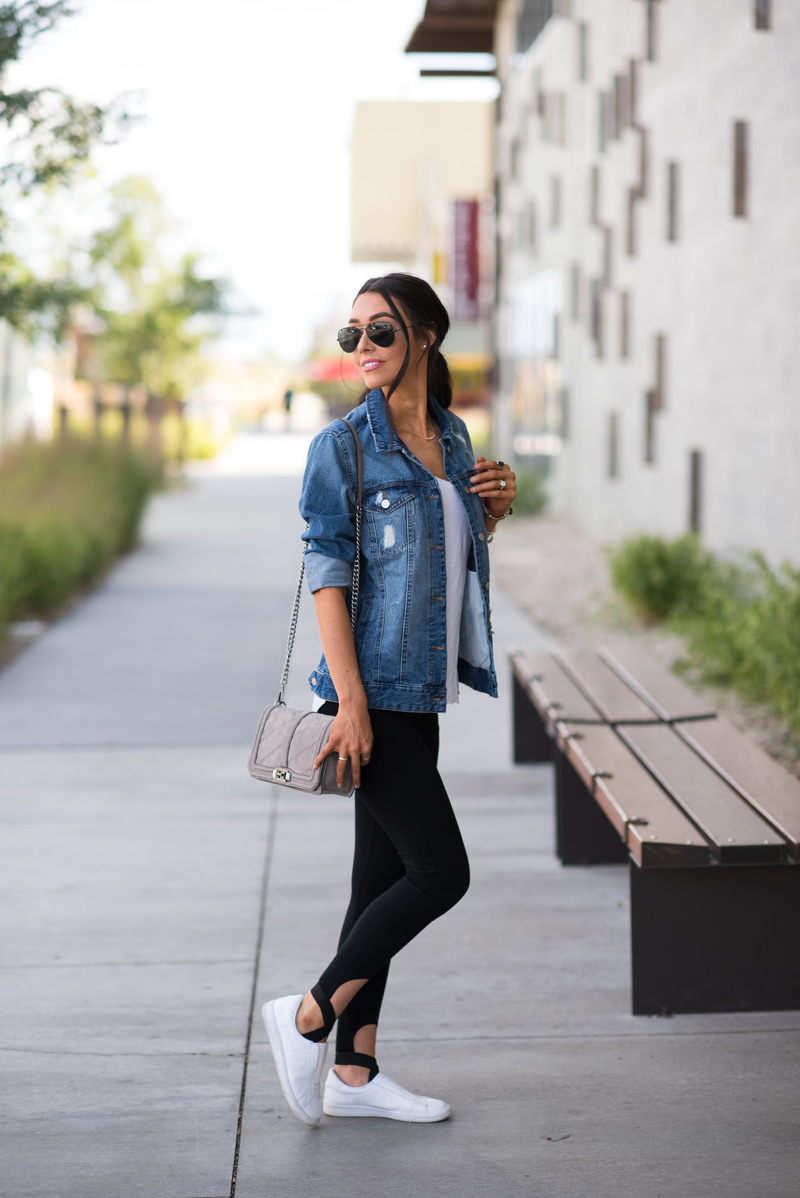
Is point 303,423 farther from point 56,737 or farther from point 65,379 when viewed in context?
point 56,737

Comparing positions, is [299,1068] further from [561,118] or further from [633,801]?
[561,118]

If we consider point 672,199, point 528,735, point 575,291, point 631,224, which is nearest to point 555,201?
point 575,291

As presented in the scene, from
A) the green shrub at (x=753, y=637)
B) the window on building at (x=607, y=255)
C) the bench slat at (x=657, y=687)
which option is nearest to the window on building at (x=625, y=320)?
the window on building at (x=607, y=255)

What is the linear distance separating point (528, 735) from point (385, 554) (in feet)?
12.3

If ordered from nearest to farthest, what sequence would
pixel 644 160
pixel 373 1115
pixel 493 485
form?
1. pixel 493 485
2. pixel 373 1115
3. pixel 644 160

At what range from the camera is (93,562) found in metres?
13.3

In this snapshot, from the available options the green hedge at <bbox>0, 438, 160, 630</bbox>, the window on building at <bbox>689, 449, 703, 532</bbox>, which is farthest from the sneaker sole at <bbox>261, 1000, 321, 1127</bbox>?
the window on building at <bbox>689, 449, 703, 532</bbox>

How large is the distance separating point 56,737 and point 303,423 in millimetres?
73935

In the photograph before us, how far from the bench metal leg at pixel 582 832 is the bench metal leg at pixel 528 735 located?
1379 mm

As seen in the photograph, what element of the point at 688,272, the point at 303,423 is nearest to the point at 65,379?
the point at 688,272

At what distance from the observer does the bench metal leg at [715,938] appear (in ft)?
12.3

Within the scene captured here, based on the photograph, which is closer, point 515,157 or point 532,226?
point 532,226

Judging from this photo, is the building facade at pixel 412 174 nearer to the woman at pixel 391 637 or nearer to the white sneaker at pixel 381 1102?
the woman at pixel 391 637

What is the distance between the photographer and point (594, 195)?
15664 millimetres
